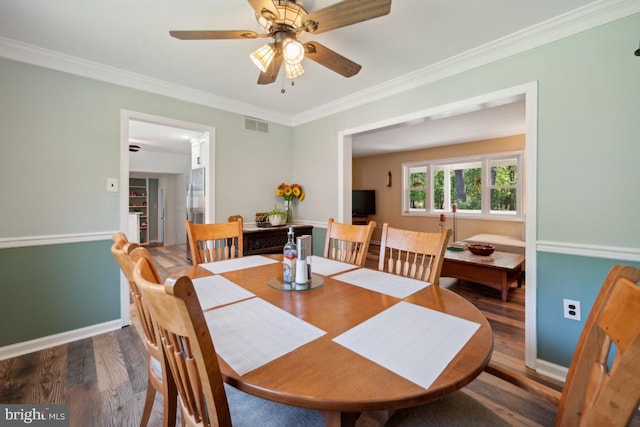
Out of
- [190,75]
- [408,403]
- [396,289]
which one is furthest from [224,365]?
[190,75]

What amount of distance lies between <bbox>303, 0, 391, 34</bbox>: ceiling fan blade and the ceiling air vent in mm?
2139

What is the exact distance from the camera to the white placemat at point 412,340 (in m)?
0.71

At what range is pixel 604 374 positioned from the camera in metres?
0.62

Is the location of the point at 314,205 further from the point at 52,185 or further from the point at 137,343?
the point at 52,185

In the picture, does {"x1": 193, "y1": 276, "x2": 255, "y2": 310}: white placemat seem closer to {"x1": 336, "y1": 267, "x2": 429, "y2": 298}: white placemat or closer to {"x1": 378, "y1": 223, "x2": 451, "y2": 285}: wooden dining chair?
{"x1": 336, "y1": 267, "x2": 429, "y2": 298}: white placemat

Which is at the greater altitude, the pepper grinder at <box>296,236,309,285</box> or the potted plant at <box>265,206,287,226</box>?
the potted plant at <box>265,206,287,226</box>

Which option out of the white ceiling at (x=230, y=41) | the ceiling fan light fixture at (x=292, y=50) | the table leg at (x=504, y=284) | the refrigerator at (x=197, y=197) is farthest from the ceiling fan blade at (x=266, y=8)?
the table leg at (x=504, y=284)

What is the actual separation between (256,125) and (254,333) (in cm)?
310

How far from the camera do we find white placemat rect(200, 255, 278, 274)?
65.4 inches

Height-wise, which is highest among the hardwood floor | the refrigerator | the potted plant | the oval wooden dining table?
the refrigerator

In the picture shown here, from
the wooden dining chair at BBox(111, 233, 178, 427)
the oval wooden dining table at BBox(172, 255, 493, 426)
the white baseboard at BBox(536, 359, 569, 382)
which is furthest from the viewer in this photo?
the white baseboard at BBox(536, 359, 569, 382)

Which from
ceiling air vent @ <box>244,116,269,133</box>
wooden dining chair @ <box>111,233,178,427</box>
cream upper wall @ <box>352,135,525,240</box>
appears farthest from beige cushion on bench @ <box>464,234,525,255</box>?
wooden dining chair @ <box>111,233,178,427</box>

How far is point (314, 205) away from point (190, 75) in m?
1.99

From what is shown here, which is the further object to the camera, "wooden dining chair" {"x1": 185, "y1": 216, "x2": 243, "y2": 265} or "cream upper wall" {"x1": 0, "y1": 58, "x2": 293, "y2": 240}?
"cream upper wall" {"x1": 0, "y1": 58, "x2": 293, "y2": 240}
